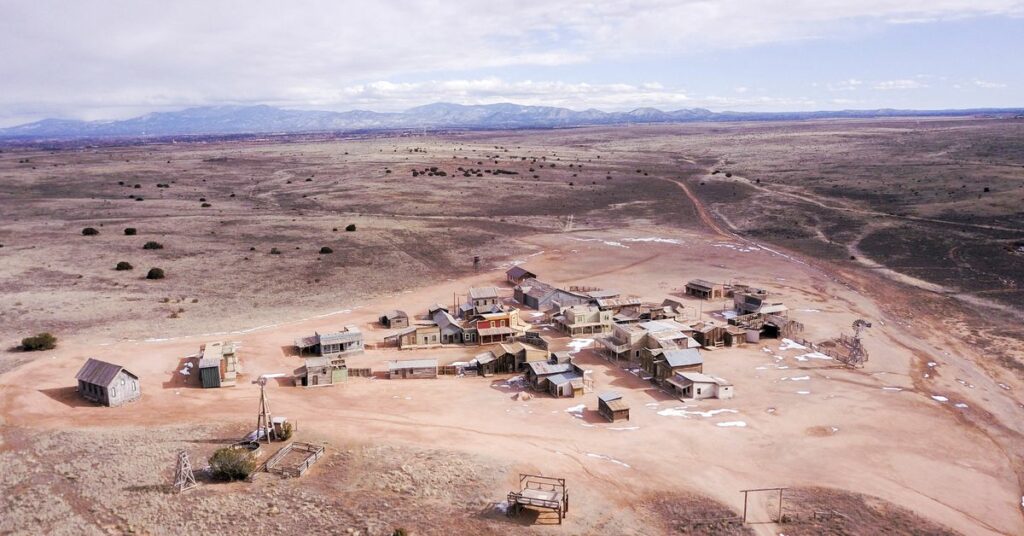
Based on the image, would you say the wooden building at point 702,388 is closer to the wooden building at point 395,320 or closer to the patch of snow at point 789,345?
the patch of snow at point 789,345

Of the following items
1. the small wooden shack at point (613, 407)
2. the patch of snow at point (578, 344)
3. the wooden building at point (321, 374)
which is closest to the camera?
the small wooden shack at point (613, 407)

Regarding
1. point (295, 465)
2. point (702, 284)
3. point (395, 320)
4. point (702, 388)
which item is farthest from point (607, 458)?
point (702, 284)

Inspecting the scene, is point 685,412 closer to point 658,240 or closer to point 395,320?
point 395,320

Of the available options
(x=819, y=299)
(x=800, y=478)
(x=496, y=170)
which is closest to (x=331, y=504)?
(x=800, y=478)

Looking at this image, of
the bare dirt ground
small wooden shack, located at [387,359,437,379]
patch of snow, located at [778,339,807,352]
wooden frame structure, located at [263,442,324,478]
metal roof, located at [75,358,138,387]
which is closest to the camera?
the bare dirt ground

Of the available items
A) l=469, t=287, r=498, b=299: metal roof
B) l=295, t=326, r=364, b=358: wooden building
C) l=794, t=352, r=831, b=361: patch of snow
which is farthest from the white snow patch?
l=295, t=326, r=364, b=358: wooden building

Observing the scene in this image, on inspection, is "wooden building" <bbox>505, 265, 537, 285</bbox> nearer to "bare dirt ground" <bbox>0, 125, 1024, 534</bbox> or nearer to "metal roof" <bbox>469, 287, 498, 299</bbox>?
"bare dirt ground" <bbox>0, 125, 1024, 534</bbox>

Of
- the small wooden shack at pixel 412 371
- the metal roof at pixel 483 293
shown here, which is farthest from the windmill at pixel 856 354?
the small wooden shack at pixel 412 371
